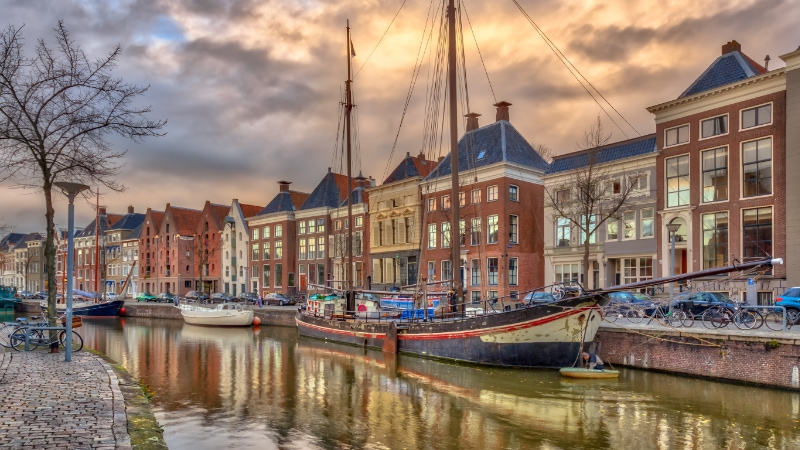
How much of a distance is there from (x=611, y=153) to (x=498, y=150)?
33.1 feet

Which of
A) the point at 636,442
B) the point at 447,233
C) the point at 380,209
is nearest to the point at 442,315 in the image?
the point at 636,442

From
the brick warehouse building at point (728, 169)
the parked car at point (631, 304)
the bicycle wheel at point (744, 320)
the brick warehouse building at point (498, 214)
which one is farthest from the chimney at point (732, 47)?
the bicycle wheel at point (744, 320)

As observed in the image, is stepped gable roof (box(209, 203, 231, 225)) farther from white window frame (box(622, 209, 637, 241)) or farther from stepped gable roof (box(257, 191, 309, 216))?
white window frame (box(622, 209, 637, 241))

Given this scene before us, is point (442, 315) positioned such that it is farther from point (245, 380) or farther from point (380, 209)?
point (380, 209)

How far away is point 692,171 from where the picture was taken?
119 ft

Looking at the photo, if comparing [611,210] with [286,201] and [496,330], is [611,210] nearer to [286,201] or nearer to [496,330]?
[496,330]

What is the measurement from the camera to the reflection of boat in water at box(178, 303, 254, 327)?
47031mm

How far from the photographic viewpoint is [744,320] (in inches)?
821

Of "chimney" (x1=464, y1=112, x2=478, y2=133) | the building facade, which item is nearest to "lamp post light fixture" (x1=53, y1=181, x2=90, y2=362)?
the building facade

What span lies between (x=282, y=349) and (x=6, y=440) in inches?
951

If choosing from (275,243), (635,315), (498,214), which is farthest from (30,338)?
(275,243)

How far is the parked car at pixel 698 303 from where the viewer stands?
2341 cm

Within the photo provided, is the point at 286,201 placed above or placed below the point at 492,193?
above

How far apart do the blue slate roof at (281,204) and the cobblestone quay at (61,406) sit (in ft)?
184
